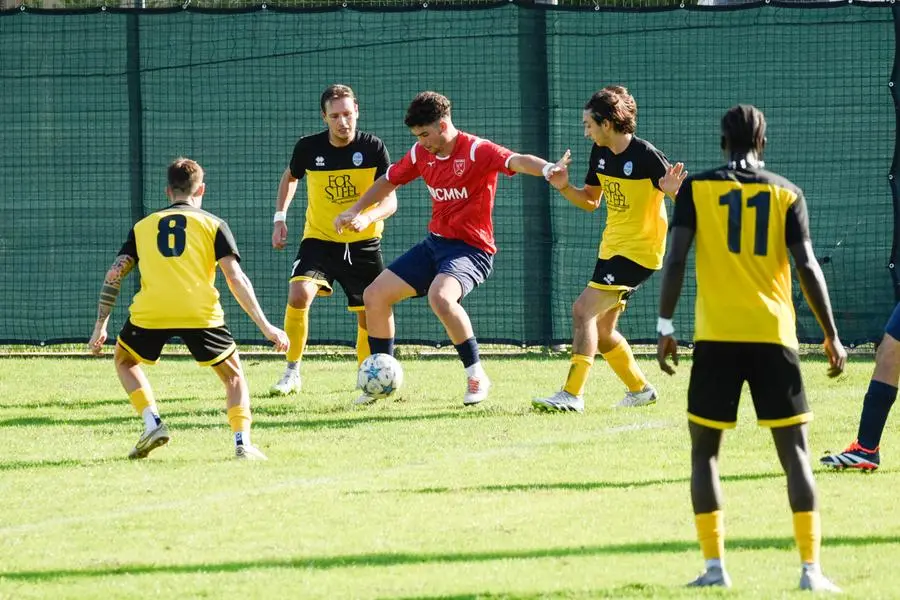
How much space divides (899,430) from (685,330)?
477cm

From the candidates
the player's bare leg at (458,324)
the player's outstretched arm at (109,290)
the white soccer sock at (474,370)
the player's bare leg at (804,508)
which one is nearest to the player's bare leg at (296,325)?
the player's bare leg at (458,324)

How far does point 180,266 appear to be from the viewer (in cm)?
835

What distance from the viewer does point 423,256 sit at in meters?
10.5

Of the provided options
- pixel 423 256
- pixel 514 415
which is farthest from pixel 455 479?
pixel 423 256

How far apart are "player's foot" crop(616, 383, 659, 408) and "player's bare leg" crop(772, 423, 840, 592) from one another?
5.03 m

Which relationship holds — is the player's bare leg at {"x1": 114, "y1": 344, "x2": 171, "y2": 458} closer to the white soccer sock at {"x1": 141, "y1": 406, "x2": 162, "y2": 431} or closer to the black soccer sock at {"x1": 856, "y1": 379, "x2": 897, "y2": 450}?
the white soccer sock at {"x1": 141, "y1": 406, "x2": 162, "y2": 431}

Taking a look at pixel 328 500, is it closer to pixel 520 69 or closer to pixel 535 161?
pixel 535 161

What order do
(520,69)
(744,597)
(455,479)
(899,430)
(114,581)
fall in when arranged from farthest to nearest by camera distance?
(520,69), (899,430), (455,479), (114,581), (744,597)

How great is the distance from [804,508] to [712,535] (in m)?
0.34

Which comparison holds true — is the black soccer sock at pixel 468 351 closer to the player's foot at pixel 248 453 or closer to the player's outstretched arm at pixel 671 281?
the player's foot at pixel 248 453

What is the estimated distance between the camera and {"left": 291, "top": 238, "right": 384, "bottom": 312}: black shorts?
11320mm

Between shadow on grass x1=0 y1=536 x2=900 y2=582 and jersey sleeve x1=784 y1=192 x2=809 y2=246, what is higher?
jersey sleeve x1=784 y1=192 x2=809 y2=246

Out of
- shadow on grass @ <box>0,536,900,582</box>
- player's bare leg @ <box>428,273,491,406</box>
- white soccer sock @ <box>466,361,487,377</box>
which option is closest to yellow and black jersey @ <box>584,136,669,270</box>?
player's bare leg @ <box>428,273,491,406</box>

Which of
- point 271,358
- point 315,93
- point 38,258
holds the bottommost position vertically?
point 271,358
